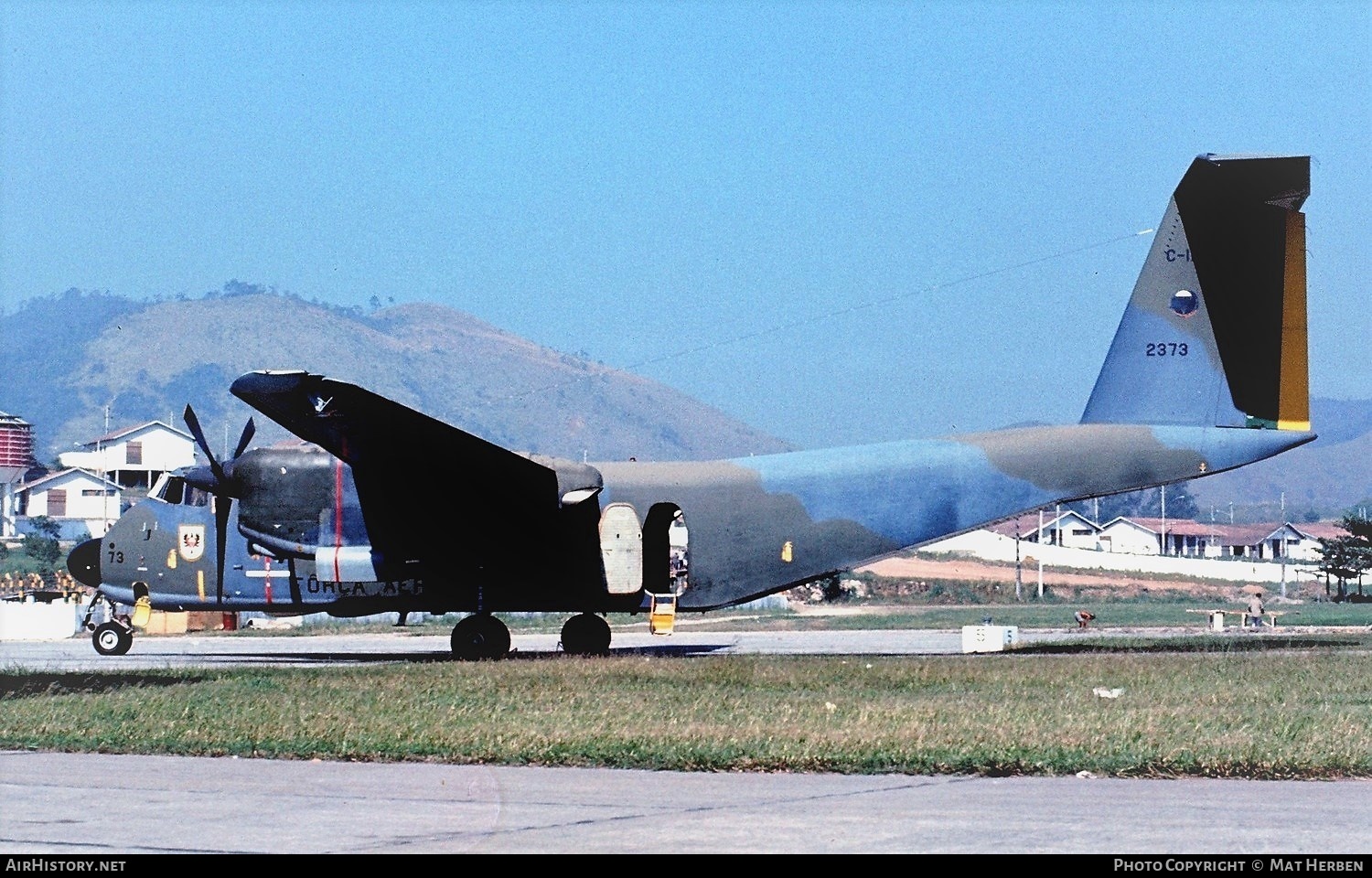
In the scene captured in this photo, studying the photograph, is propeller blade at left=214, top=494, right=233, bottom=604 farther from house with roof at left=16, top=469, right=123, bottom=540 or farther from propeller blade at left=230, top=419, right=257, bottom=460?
house with roof at left=16, top=469, right=123, bottom=540

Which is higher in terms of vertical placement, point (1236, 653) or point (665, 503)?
point (665, 503)

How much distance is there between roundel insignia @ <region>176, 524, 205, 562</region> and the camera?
31.0 meters

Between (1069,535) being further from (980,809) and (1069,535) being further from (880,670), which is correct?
(980,809)

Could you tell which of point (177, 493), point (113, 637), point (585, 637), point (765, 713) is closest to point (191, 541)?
point (177, 493)

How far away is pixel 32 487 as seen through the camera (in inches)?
5901

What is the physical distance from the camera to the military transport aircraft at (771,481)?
2712cm

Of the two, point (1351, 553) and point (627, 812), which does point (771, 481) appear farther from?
point (1351, 553)

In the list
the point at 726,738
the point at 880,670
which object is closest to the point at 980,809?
the point at 726,738

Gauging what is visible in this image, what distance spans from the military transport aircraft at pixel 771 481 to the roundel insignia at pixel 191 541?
4.57 feet

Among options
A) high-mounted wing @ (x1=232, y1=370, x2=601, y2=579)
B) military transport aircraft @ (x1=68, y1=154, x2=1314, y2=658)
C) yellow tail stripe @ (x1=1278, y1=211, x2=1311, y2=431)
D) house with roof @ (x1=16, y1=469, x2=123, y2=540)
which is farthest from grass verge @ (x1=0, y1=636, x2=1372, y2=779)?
house with roof @ (x1=16, y1=469, x2=123, y2=540)

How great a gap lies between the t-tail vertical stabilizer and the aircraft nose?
65.1 feet

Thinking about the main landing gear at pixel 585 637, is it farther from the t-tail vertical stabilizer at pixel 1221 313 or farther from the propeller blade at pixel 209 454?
the t-tail vertical stabilizer at pixel 1221 313
